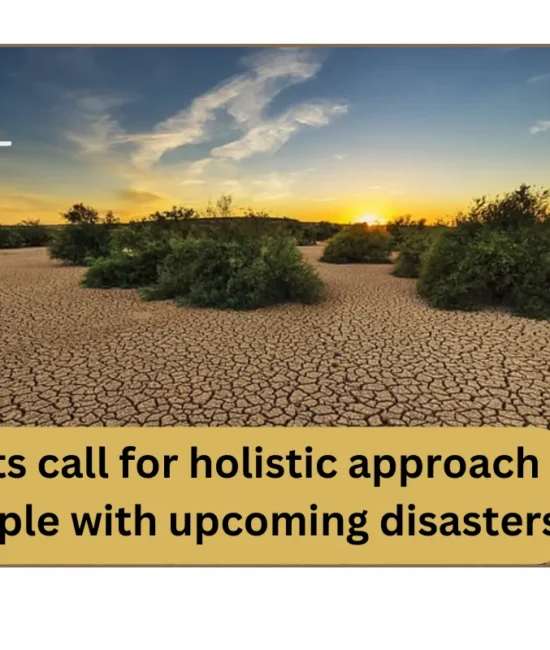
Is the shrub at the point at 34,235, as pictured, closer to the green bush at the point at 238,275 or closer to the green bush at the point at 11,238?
the green bush at the point at 11,238

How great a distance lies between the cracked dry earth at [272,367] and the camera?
2.71 metres

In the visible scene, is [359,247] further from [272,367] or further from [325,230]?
[272,367]

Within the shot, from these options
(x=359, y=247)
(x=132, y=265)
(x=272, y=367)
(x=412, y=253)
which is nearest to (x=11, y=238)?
(x=132, y=265)

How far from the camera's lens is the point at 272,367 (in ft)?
11.2

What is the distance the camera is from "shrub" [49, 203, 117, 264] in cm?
1105

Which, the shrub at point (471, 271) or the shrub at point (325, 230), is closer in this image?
the shrub at point (471, 271)

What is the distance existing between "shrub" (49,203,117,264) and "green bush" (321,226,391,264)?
675cm

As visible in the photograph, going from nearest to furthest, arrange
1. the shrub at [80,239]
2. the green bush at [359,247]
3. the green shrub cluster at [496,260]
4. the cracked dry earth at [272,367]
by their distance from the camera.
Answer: the cracked dry earth at [272,367]
the green shrub cluster at [496,260]
the shrub at [80,239]
the green bush at [359,247]

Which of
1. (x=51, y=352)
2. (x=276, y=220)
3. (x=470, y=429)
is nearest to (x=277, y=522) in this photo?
(x=470, y=429)

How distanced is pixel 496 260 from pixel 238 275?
12.8 ft

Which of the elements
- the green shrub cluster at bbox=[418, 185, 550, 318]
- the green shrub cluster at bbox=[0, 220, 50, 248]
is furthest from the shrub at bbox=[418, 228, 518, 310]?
the green shrub cluster at bbox=[0, 220, 50, 248]

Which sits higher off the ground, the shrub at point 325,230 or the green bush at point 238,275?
the shrub at point 325,230

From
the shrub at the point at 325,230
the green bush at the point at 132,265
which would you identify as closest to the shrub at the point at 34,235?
the green bush at the point at 132,265

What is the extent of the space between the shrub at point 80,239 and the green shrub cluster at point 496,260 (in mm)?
8874
